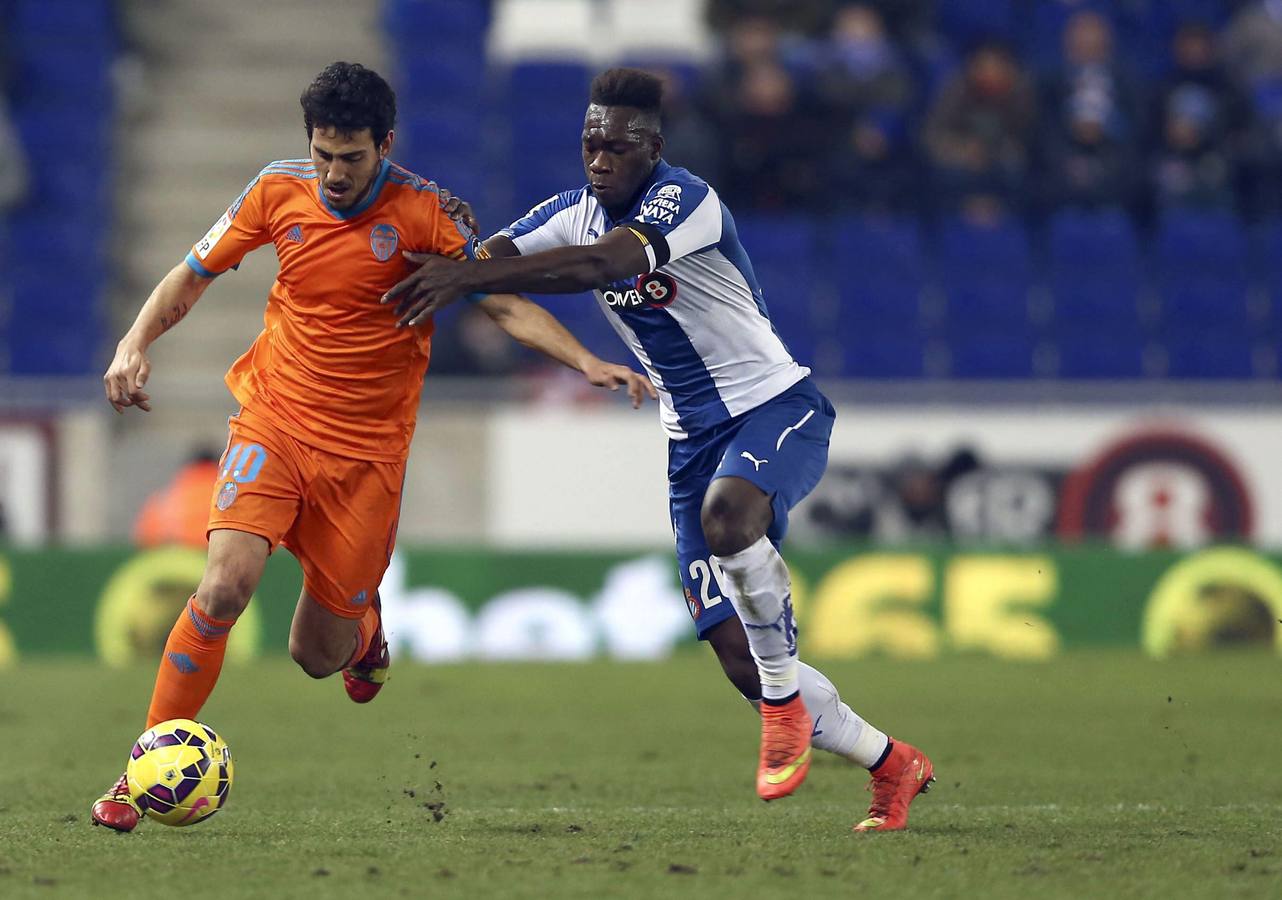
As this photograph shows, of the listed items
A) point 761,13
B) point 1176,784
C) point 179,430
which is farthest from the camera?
point 761,13

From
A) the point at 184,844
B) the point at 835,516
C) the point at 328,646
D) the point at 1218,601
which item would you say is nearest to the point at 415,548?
the point at 835,516

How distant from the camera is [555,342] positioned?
662 cm

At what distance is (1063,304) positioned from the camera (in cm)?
1672

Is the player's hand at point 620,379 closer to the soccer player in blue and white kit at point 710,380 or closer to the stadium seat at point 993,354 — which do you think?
the soccer player in blue and white kit at point 710,380

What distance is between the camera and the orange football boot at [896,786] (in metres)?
6.39

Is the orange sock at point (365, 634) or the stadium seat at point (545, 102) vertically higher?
the stadium seat at point (545, 102)

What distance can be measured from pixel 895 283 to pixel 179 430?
6.04 metres

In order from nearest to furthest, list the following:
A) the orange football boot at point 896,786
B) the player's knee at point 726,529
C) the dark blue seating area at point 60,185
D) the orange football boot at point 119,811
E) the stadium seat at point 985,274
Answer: the orange football boot at point 119,811, the player's knee at point 726,529, the orange football boot at point 896,786, the dark blue seating area at point 60,185, the stadium seat at point 985,274

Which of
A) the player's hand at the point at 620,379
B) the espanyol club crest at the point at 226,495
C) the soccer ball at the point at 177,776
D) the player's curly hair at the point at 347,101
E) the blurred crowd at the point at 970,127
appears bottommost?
the soccer ball at the point at 177,776

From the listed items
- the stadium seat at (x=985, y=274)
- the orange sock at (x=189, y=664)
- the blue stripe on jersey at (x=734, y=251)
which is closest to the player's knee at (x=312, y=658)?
the orange sock at (x=189, y=664)

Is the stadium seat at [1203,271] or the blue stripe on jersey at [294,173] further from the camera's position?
the stadium seat at [1203,271]

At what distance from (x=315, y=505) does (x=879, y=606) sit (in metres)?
7.98

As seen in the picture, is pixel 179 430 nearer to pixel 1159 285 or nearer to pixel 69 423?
pixel 69 423

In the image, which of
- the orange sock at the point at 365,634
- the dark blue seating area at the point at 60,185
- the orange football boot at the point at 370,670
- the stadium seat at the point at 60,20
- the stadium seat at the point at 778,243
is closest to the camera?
the orange sock at the point at 365,634
